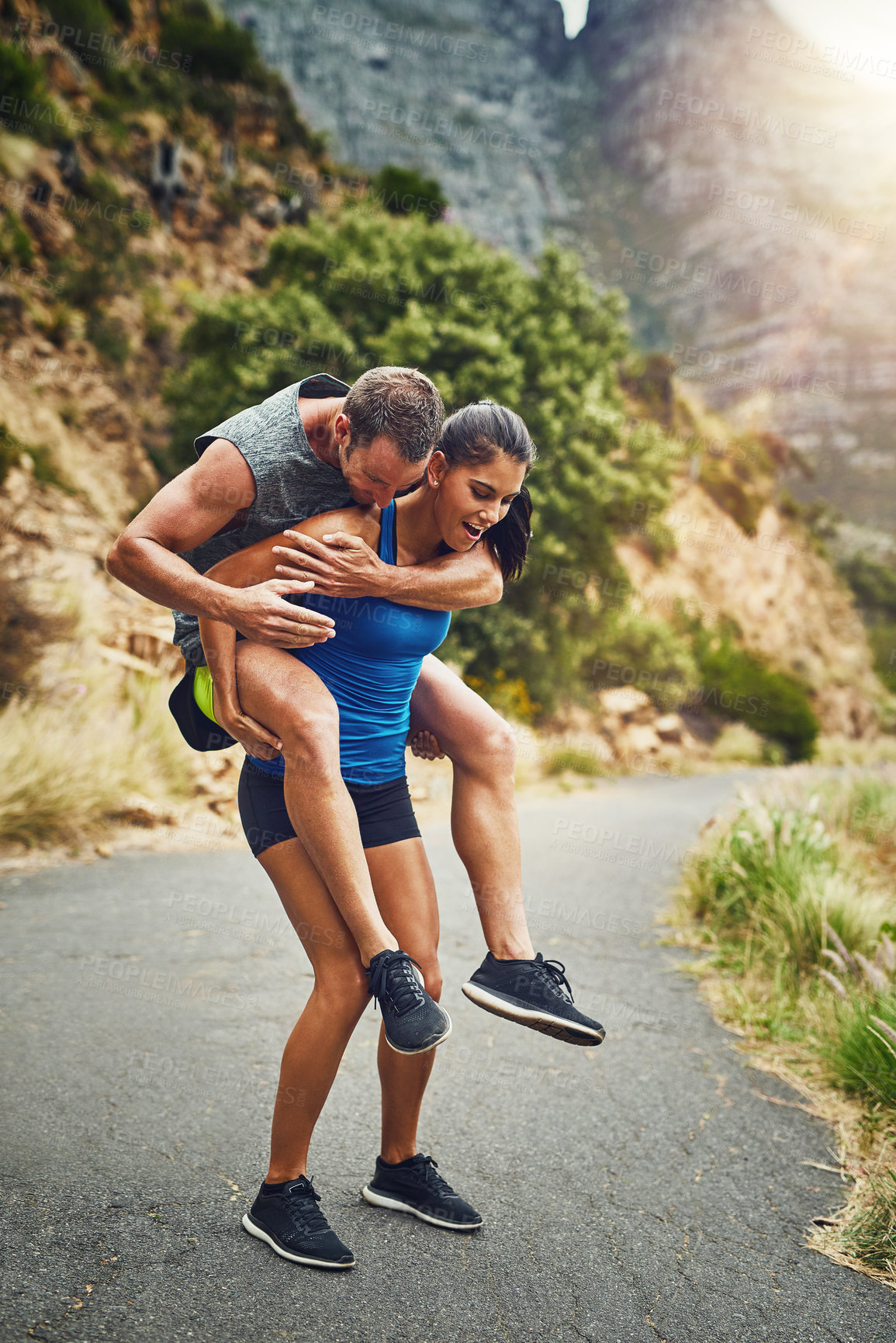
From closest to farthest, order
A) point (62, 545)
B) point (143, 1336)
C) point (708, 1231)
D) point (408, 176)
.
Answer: point (143, 1336) → point (708, 1231) → point (62, 545) → point (408, 176)

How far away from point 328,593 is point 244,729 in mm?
394

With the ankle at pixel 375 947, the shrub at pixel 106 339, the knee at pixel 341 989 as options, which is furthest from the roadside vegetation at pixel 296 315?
the ankle at pixel 375 947

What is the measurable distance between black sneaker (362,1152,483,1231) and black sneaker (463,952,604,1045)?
29.2 inches

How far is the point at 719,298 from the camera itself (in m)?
68.4

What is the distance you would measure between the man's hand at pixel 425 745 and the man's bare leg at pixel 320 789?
1.61 ft

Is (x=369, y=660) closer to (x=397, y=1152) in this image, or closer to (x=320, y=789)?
(x=320, y=789)

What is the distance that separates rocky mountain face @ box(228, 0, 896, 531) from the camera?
55.8 m

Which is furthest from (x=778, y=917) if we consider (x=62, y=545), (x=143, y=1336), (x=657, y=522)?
(x=657, y=522)

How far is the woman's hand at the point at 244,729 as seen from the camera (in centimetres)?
209

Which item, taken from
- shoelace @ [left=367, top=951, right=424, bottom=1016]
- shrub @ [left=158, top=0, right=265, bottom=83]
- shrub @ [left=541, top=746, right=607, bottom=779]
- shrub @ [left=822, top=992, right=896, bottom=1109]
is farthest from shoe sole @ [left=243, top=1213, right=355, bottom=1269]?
shrub @ [left=158, top=0, right=265, bottom=83]

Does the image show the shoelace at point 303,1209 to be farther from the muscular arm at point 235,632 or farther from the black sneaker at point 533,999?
the muscular arm at point 235,632

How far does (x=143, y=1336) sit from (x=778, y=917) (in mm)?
3839

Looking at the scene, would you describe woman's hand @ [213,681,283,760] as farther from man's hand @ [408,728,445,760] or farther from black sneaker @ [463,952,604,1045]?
black sneaker @ [463,952,604,1045]

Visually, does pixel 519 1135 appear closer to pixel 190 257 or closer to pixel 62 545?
pixel 62 545
